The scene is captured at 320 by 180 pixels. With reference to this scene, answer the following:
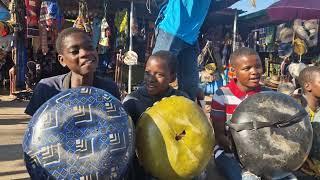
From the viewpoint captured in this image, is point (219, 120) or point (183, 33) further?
point (183, 33)

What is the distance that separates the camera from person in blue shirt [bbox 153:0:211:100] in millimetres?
3695

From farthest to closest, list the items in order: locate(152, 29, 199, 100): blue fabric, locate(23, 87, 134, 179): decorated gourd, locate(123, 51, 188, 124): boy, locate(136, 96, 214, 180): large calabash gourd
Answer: locate(152, 29, 199, 100): blue fabric → locate(123, 51, 188, 124): boy → locate(136, 96, 214, 180): large calabash gourd → locate(23, 87, 134, 179): decorated gourd

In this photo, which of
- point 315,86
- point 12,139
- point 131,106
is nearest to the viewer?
point 131,106

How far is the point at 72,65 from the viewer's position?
2469 millimetres

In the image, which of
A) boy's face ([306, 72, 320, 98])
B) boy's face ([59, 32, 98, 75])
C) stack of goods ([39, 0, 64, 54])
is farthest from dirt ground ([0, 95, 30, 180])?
boy's face ([306, 72, 320, 98])

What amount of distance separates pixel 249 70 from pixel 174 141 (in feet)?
3.90

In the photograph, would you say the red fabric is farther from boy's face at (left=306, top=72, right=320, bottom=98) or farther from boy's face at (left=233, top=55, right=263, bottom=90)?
boy's face at (left=306, top=72, right=320, bottom=98)

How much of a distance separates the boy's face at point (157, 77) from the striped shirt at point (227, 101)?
17.2 inches

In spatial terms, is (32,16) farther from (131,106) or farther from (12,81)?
(131,106)

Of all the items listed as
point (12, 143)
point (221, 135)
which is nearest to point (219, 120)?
point (221, 135)

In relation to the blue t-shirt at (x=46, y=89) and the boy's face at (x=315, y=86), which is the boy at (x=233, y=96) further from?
the blue t-shirt at (x=46, y=89)

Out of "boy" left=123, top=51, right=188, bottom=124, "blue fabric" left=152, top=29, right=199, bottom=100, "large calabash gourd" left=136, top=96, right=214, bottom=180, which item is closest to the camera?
"large calabash gourd" left=136, top=96, right=214, bottom=180

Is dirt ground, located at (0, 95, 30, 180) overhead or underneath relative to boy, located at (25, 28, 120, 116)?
underneath

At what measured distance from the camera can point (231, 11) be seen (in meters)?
9.63
